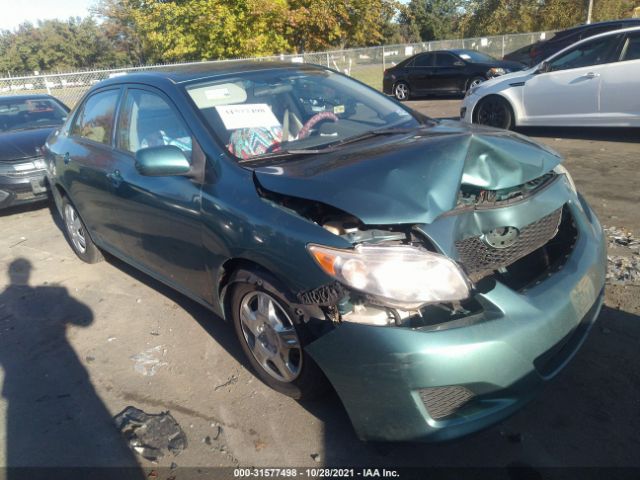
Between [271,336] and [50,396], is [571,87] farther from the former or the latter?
[50,396]

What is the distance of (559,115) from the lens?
7.69 meters

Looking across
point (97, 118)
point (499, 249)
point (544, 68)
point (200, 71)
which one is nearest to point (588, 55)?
point (544, 68)

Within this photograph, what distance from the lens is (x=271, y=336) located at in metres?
2.65

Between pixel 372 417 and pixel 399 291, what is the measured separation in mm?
539

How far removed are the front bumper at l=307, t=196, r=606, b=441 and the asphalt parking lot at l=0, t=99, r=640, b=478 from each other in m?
0.22

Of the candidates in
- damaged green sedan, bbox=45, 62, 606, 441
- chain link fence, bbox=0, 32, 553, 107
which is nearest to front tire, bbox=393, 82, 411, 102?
chain link fence, bbox=0, 32, 553, 107

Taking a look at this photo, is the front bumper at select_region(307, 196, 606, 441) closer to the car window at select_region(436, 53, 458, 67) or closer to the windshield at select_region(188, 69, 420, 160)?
the windshield at select_region(188, 69, 420, 160)

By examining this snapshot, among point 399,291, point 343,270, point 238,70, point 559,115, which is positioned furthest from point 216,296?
point 559,115

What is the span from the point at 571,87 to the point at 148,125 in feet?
21.3

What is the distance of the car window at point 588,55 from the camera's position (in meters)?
7.18

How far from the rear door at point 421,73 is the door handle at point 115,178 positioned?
12.6 meters

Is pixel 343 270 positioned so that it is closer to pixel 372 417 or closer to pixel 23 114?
pixel 372 417

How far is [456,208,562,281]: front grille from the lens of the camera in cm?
216

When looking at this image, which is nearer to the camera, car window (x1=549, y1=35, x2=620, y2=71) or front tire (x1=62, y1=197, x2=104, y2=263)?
front tire (x1=62, y1=197, x2=104, y2=263)
